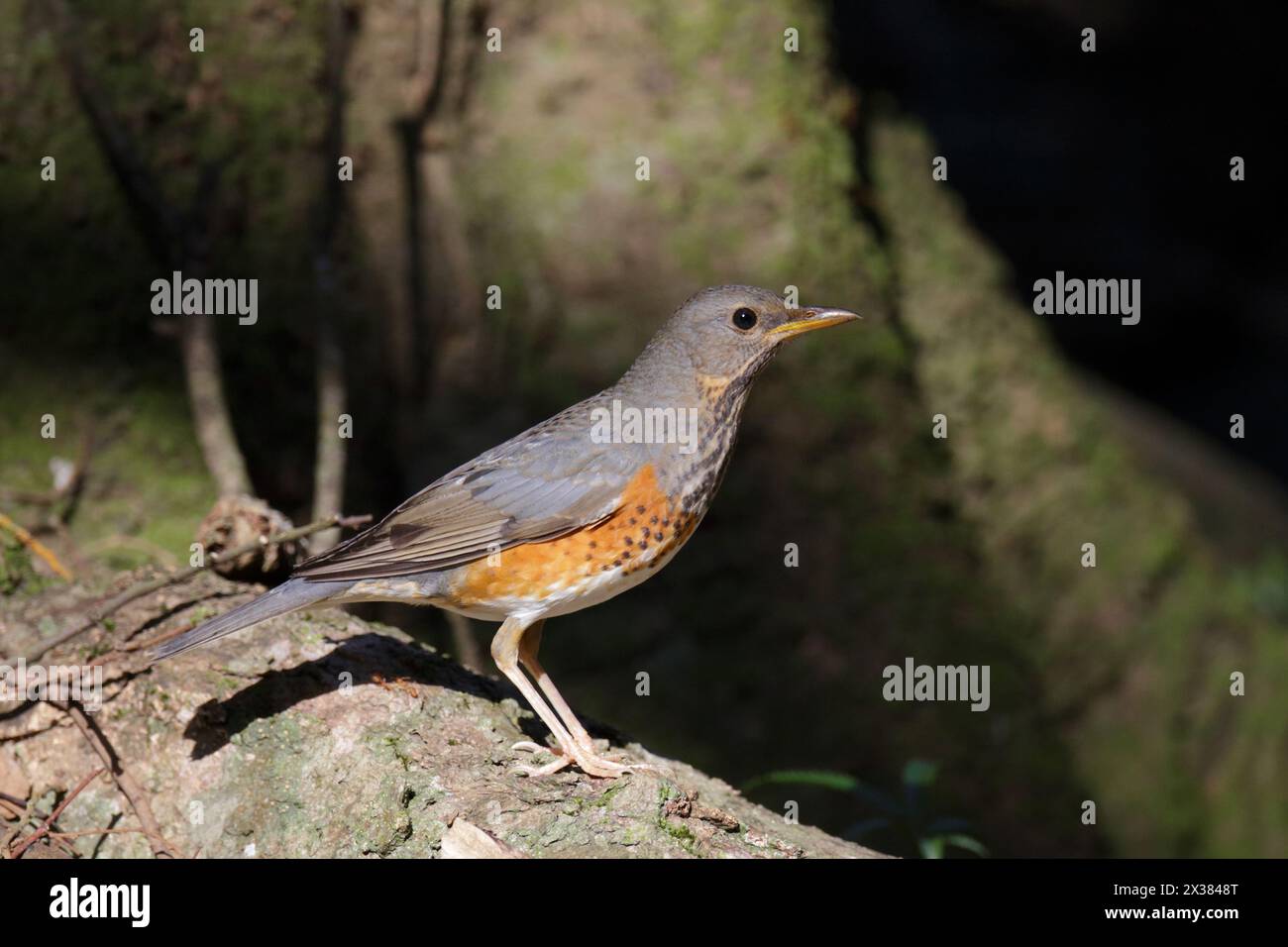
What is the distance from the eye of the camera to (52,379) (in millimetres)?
5441

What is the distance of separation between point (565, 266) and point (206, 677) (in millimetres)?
3117

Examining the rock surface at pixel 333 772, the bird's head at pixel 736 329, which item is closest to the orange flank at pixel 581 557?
the rock surface at pixel 333 772

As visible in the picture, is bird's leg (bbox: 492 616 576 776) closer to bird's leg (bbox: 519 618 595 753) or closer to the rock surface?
bird's leg (bbox: 519 618 595 753)

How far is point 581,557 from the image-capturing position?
4215 millimetres

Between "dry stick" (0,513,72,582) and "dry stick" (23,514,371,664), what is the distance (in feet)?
2.25

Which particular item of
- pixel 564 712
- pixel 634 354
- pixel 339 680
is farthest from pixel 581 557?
pixel 634 354

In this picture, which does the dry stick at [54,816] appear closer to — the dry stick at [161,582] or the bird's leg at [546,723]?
the dry stick at [161,582]

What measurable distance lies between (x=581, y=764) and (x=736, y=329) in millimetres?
1736

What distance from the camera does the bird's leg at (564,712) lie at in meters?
4.04
